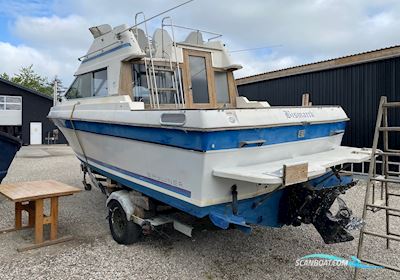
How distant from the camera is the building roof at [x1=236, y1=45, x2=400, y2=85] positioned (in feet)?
26.8

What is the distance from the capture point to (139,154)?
3967 millimetres

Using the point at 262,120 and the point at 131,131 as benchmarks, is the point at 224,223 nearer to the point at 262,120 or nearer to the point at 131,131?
the point at 262,120

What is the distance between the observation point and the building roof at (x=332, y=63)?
818 cm

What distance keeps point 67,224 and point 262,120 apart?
3467 millimetres

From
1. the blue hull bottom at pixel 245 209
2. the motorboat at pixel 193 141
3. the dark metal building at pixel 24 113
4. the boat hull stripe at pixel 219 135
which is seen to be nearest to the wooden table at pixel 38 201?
the motorboat at pixel 193 141

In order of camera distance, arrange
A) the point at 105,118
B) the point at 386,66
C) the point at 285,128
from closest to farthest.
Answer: the point at 285,128, the point at 105,118, the point at 386,66

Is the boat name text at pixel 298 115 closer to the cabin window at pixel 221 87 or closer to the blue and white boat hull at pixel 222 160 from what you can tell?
the blue and white boat hull at pixel 222 160

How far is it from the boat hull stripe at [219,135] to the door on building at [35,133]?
1970 cm

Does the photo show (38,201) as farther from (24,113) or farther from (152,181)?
(24,113)

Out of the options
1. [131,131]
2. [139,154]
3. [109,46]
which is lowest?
[139,154]

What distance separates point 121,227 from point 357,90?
284 inches

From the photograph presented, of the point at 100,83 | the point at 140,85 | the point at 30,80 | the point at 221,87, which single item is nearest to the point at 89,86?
the point at 100,83

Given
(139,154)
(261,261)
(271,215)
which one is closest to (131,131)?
(139,154)

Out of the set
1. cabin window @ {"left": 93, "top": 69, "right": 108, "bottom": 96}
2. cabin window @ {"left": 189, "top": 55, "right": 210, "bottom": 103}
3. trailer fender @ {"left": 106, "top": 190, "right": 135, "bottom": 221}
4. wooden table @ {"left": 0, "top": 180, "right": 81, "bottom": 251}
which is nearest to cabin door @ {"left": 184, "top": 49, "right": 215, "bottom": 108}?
cabin window @ {"left": 189, "top": 55, "right": 210, "bottom": 103}
